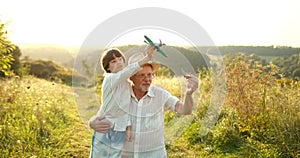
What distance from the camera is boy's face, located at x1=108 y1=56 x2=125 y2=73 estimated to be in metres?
2.95

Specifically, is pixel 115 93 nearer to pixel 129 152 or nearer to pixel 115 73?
pixel 115 73

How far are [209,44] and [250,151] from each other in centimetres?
296

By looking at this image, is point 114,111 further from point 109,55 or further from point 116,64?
point 109,55

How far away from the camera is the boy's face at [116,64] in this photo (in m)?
2.95

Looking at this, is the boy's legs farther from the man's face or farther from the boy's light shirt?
the man's face

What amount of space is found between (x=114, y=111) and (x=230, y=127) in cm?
369

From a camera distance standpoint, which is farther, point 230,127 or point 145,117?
point 230,127

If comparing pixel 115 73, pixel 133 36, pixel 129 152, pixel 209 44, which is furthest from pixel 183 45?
pixel 129 152

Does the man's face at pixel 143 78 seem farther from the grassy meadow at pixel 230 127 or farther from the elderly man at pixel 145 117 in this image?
the grassy meadow at pixel 230 127

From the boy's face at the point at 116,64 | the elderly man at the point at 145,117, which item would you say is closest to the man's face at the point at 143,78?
the elderly man at the point at 145,117

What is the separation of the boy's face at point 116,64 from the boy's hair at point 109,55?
4cm

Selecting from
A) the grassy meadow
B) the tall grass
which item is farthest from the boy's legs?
the tall grass

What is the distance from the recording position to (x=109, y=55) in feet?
10.0

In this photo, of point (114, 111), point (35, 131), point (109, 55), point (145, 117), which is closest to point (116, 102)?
point (114, 111)
